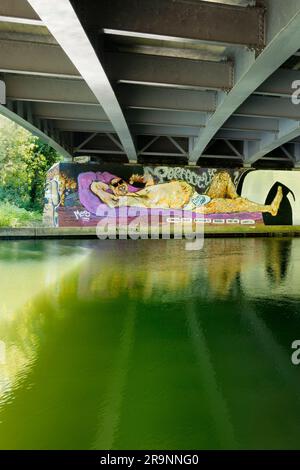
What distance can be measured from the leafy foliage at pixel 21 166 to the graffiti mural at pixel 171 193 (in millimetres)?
7936

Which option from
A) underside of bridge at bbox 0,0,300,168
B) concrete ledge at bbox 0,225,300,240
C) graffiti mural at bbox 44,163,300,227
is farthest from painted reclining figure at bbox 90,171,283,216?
underside of bridge at bbox 0,0,300,168

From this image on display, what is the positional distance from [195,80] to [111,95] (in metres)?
2.08

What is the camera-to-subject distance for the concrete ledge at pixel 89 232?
17.7m

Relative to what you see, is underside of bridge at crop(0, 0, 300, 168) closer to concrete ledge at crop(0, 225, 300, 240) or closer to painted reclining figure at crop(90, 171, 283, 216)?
concrete ledge at crop(0, 225, 300, 240)

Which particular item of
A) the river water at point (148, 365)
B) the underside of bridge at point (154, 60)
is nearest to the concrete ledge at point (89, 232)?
the underside of bridge at point (154, 60)

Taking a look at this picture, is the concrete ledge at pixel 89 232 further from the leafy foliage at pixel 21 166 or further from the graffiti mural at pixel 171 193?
the leafy foliage at pixel 21 166

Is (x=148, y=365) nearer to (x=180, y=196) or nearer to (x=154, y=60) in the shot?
(x=154, y=60)

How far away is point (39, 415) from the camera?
248 cm

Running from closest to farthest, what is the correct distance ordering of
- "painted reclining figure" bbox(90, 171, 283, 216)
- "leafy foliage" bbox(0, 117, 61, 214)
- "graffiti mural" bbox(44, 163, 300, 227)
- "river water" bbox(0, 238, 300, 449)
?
"river water" bbox(0, 238, 300, 449)
"graffiti mural" bbox(44, 163, 300, 227)
"painted reclining figure" bbox(90, 171, 283, 216)
"leafy foliage" bbox(0, 117, 61, 214)

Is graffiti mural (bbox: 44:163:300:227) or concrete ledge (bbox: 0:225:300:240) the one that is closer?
concrete ledge (bbox: 0:225:300:240)

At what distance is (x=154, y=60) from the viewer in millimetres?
7965

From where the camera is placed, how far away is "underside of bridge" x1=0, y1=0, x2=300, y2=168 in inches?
220

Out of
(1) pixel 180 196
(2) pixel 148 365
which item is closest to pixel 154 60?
(2) pixel 148 365

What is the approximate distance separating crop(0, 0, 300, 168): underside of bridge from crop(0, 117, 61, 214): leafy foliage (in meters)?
15.0
